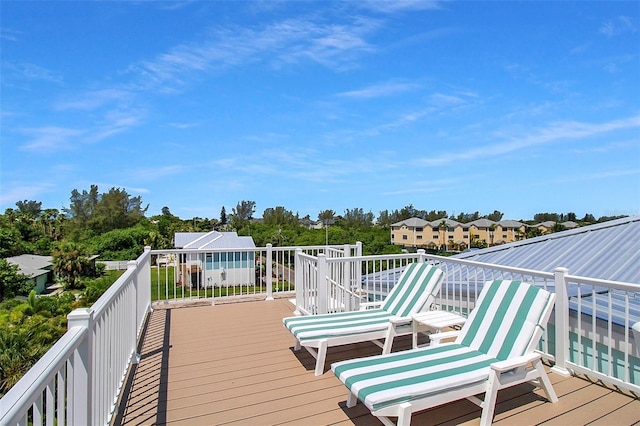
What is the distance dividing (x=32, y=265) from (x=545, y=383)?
46156 mm

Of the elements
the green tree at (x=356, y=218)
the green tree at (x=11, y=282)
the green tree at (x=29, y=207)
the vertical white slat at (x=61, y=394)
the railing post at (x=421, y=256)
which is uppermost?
the green tree at (x=29, y=207)

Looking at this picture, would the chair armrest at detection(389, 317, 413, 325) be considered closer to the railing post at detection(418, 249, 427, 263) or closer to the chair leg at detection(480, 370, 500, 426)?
the chair leg at detection(480, 370, 500, 426)

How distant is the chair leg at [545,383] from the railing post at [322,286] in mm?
2702

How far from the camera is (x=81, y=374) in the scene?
1.98m

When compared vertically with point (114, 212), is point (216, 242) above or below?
below

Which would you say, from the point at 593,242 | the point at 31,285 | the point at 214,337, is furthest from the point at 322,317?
the point at 31,285

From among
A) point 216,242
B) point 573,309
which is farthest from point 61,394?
point 216,242

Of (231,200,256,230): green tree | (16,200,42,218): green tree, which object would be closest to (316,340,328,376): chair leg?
(231,200,256,230): green tree

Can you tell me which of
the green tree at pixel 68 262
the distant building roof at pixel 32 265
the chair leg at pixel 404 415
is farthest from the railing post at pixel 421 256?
the green tree at pixel 68 262

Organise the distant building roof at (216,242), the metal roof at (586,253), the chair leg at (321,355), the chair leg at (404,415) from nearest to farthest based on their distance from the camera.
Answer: the chair leg at (404,415)
the chair leg at (321,355)
the metal roof at (586,253)
the distant building roof at (216,242)

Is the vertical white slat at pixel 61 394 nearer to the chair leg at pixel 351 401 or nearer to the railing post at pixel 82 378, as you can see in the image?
the railing post at pixel 82 378

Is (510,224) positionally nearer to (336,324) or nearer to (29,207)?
(336,324)

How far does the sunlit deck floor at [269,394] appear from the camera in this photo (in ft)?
9.54

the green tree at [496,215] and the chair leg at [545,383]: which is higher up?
the green tree at [496,215]
